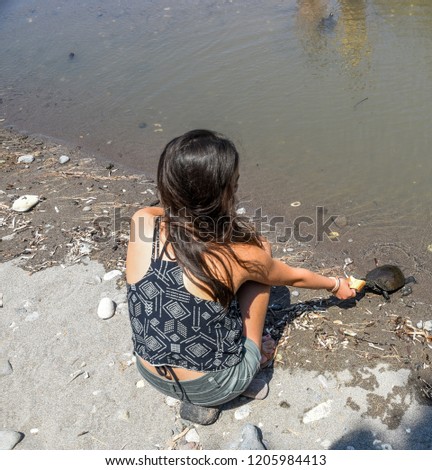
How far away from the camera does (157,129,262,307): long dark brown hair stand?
2066 mm

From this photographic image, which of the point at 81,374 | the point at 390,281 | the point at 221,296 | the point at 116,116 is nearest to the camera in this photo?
the point at 221,296

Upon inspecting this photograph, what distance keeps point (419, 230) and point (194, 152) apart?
9.80 ft

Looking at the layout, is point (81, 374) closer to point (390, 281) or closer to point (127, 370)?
point (127, 370)

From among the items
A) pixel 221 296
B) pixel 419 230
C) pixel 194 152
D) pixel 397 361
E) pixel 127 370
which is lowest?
pixel 419 230

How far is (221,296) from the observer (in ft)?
7.50

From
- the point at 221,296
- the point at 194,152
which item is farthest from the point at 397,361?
the point at 194,152

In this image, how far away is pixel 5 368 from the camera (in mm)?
3127

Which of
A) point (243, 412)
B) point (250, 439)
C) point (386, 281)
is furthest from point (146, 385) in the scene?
point (386, 281)

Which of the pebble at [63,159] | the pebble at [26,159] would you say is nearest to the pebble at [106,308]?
the pebble at [63,159]

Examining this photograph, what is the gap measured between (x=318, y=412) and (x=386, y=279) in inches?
48.4

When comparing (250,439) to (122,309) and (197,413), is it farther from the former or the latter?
(122,309)

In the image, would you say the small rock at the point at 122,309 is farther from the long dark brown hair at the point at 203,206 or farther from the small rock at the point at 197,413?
the long dark brown hair at the point at 203,206

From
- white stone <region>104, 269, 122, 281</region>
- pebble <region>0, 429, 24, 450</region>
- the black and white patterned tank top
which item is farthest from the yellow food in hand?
pebble <region>0, 429, 24, 450</region>
